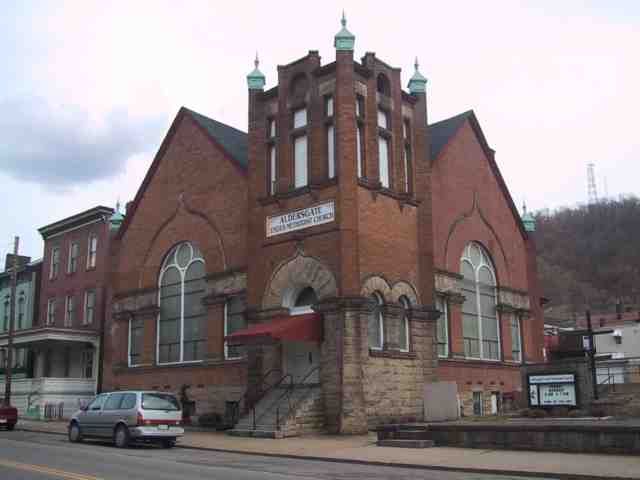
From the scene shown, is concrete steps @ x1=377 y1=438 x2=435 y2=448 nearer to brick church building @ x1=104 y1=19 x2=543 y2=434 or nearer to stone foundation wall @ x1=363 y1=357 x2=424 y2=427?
brick church building @ x1=104 y1=19 x2=543 y2=434

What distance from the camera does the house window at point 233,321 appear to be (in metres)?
29.5

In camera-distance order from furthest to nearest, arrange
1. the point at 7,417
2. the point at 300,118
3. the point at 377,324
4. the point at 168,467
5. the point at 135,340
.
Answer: the point at 135,340 < the point at 7,417 < the point at 300,118 < the point at 377,324 < the point at 168,467

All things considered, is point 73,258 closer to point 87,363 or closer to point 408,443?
point 87,363

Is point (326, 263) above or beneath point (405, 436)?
above

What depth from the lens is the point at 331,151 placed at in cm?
2694

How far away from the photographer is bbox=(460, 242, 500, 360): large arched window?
106 ft

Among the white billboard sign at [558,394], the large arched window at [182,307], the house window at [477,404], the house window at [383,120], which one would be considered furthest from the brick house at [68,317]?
the white billboard sign at [558,394]

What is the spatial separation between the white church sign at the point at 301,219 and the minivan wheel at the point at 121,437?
31.8ft

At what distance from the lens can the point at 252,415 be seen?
25266 millimetres

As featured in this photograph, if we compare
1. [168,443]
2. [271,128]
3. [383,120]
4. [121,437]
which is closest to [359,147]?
[383,120]

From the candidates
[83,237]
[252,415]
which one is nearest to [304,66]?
[252,415]

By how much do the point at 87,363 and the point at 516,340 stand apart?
76.7ft

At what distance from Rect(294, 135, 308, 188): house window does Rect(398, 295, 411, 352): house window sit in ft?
18.8

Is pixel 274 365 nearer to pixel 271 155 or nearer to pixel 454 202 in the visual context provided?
pixel 271 155
